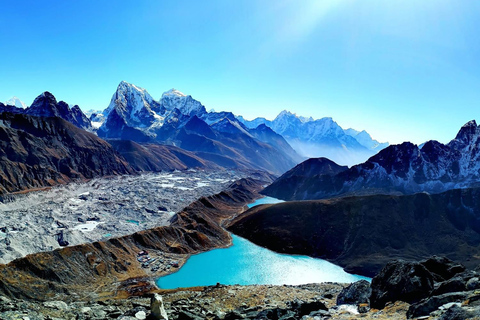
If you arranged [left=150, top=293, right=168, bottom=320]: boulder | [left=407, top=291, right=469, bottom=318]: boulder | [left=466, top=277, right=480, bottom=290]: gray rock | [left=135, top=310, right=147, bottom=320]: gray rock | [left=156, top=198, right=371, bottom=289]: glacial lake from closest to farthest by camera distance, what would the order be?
1. [left=150, top=293, right=168, bottom=320]: boulder
2. [left=135, top=310, right=147, bottom=320]: gray rock
3. [left=407, top=291, right=469, bottom=318]: boulder
4. [left=466, top=277, right=480, bottom=290]: gray rock
5. [left=156, top=198, right=371, bottom=289]: glacial lake

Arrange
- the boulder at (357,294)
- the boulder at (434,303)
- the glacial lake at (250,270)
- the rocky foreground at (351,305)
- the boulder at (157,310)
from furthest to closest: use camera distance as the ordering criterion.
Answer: the glacial lake at (250,270)
the boulder at (357,294)
the boulder at (434,303)
the rocky foreground at (351,305)
the boulder at (157,310)

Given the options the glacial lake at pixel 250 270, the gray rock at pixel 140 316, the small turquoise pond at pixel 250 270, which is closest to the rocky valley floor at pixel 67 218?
the small turquoise pond at pixel 250 270

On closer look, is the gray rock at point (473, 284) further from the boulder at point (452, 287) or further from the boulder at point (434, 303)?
the boulder at point (434, 303)

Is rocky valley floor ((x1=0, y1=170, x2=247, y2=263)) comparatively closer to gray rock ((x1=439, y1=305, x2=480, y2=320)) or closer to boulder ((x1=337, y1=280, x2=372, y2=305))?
boulder ((x1=337, y1=280, x2=372, y2=305))

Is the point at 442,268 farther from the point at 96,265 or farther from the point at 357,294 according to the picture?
the point at 96,265

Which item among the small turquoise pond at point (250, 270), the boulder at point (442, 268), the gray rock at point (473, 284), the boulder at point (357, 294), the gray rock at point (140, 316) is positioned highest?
the gray rock at point (140, 316)

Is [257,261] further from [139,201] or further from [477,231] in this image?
[139,201]

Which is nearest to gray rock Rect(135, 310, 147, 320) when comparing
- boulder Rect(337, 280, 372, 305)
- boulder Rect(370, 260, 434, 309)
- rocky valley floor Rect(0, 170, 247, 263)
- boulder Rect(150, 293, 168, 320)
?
boulder Rect(150, 293, 168, 320)
